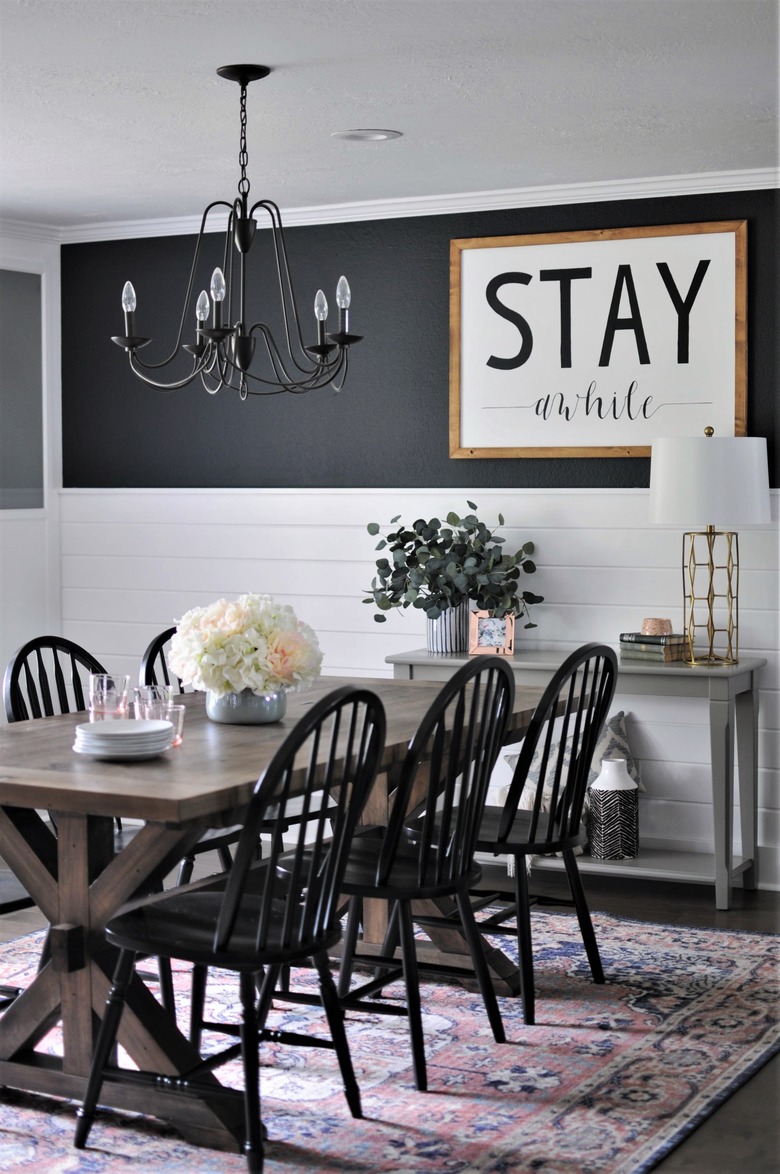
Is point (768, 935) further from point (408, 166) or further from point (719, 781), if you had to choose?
point (408, 166)

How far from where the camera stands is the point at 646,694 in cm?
473

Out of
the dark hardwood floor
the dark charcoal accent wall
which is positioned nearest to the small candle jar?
the dark charcoal accent wall

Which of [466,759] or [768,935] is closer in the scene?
[466,759]

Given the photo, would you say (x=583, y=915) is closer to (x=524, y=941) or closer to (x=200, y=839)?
(x=524, y=941)

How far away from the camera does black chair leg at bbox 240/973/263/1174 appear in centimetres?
264

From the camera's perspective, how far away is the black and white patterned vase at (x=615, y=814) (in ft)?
15.9

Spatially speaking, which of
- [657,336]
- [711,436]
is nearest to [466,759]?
[711,436]

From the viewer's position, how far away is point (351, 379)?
5.62 metres

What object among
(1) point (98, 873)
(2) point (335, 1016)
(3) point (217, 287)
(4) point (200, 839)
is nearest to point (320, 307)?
(3) point (217, 287)

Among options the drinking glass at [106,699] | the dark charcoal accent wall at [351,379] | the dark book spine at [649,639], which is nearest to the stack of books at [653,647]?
the dark book spine at [649,639]

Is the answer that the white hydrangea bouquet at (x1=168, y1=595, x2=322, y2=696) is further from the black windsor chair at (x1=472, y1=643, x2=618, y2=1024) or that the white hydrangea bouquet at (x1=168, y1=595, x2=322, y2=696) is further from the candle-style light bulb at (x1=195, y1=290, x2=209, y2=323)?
the candle-style light bulb at (x1=195, y1=290, x2=209, y2=323)

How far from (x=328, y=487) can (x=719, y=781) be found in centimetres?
196

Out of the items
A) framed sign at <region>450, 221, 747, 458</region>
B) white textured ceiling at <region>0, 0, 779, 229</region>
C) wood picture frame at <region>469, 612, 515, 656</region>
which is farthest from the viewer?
wood picture frame at <region>469, 612, 515, 656</region>

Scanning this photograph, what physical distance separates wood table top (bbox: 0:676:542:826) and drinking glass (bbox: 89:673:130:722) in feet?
0.36
